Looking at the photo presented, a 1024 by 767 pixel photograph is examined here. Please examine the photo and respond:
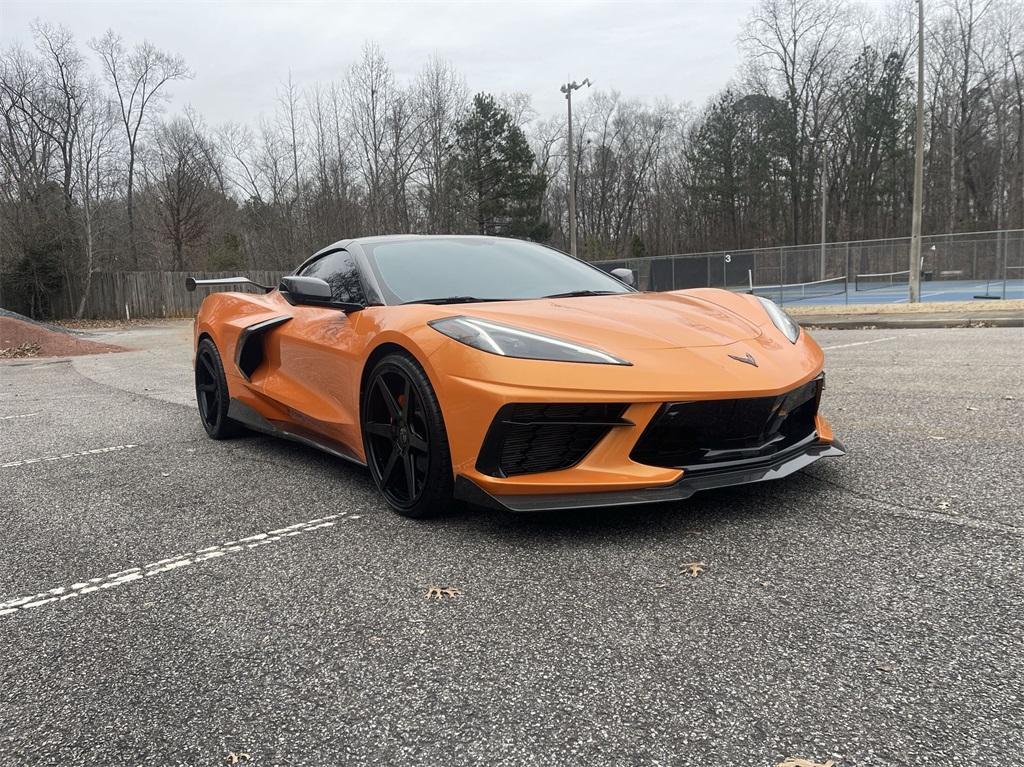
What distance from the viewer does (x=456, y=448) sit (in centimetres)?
276

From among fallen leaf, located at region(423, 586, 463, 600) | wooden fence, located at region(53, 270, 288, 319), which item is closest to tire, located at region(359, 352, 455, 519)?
fallen leaf, located at region(423, 586, 463, 600)

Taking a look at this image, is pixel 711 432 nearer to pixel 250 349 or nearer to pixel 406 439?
pixel 406 439

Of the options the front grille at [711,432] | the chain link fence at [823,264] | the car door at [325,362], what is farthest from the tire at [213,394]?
the chain link fence at [823,264]

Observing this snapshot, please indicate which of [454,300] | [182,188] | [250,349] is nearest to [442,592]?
[454,300]

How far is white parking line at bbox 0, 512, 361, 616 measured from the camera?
2.46m

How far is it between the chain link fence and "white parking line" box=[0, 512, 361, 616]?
84.8 feet

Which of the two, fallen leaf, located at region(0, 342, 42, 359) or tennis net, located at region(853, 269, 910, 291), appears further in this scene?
tennis net, located at region(853, 269, 910, 291)

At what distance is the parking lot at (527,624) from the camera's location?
157cm

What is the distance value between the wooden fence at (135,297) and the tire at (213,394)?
26.0m

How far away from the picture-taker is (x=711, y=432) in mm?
2650

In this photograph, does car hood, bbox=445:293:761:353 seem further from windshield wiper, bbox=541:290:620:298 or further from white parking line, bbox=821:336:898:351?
white parking line, bbox=821:336:898:351

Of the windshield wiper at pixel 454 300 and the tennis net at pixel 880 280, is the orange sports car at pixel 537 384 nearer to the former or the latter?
the windshield wiper at pixel 454 300

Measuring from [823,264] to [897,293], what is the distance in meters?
4.80

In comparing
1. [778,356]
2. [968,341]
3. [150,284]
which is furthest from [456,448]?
[150,284]
